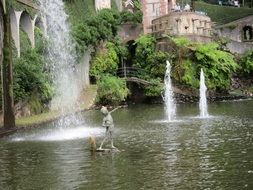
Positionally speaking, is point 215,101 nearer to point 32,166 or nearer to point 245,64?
point 245,64

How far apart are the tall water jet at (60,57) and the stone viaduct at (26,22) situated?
0.78 meters

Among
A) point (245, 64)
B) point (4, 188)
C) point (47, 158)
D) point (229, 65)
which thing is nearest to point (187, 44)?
point (229, 65)

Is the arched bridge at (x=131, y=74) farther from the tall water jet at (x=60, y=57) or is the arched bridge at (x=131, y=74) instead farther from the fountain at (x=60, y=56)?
the fountain at (x=60, y=56)

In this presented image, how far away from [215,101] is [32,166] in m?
30.6

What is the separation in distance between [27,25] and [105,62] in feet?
38.8

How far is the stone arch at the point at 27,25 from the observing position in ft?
122

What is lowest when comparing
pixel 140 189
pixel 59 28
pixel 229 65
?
pixel 140 189

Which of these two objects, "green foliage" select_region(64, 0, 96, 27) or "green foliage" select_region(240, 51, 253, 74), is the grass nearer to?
"green foliage" select_region(240, 51, 253, 74)

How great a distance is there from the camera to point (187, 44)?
47219mm

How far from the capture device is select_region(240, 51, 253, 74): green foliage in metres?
52.6

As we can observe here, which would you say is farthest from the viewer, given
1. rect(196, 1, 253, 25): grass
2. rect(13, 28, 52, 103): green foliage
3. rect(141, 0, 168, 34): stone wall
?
rect(196, 1, 253, 25): grass

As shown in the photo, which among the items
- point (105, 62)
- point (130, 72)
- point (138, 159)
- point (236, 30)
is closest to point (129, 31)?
point (130, 72)

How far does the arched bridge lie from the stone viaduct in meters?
10.1

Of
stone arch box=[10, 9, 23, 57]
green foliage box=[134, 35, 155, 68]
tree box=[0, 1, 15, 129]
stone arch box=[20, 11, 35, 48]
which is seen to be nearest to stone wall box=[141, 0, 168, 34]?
green foliage box=[134, 35, 155, 68]
